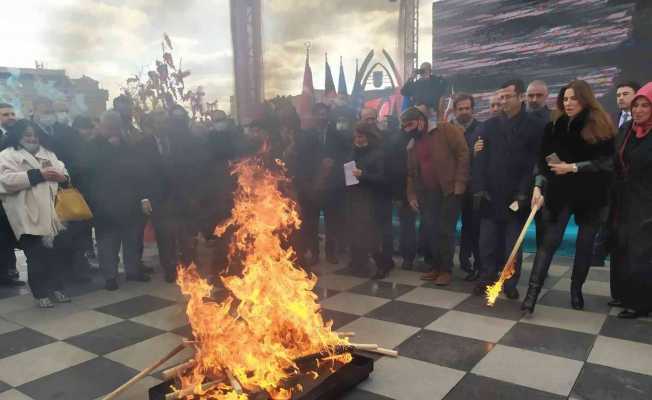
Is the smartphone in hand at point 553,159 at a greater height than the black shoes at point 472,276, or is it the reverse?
the smartphone in hand at point 553,159

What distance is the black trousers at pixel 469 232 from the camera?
626 cm

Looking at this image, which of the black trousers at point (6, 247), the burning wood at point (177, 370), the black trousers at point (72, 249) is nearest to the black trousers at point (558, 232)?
the burning wood at point (177, 370)

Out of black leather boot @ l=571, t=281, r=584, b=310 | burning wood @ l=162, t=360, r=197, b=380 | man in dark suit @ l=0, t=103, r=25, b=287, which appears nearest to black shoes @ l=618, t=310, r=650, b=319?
black leather boot @ l=571, t=281, r=584, b=310

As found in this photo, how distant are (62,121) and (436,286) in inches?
230

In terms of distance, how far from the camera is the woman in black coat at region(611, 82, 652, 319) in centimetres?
439

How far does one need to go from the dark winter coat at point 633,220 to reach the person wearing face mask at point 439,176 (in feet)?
5.32

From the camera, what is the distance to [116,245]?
6078mm

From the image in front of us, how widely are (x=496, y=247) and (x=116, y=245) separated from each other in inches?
186

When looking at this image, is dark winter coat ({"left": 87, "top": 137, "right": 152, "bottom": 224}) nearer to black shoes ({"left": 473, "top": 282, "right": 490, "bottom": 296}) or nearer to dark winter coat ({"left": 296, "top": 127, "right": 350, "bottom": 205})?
dark winter coat ({"left": 296, "top": 127, "right": 350, "bottom": 205})

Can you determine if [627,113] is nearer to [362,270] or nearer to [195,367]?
[362,270]

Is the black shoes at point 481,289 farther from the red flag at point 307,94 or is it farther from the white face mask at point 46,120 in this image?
the red flag at point 307,94

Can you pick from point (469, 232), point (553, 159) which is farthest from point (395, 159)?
point (553, 159)

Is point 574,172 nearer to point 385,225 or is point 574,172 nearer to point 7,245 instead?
point 385,225

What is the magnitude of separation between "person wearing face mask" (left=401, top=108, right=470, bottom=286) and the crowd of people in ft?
0.06
